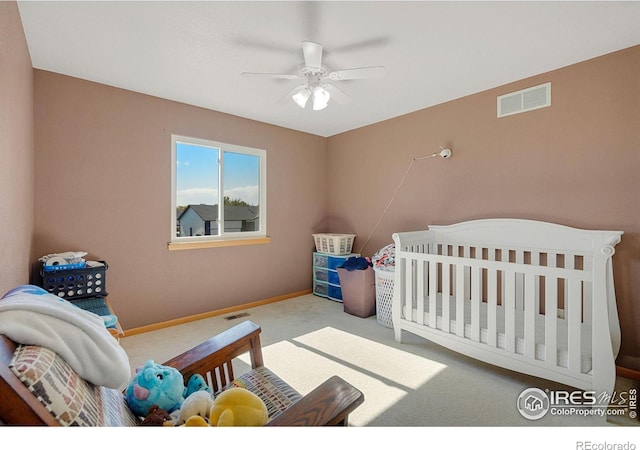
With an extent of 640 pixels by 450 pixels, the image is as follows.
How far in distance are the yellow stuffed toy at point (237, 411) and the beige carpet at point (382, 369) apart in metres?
0.86

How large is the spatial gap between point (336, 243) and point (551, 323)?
2377 millimetres

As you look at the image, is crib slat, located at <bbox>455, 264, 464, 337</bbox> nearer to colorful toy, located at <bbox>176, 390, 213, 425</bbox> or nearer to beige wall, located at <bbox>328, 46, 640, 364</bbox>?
beige wall, located at <bbox>328, 46, 640, 364</bbox>

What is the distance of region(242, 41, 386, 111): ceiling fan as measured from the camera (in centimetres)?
194

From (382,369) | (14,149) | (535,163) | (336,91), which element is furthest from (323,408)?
(535,163)

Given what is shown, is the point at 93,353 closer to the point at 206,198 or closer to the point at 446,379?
the point at 446,379

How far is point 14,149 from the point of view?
1637 mm

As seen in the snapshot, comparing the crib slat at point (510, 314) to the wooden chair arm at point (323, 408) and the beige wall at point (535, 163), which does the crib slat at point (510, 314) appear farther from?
the wooden chair arm at point (323, 408)

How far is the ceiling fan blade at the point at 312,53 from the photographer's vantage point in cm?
186

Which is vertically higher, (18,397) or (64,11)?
(64,11)

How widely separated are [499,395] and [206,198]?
3118 mm

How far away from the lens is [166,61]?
2.31 m

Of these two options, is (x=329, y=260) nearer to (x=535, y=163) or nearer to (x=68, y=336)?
(x=535, y=163)
